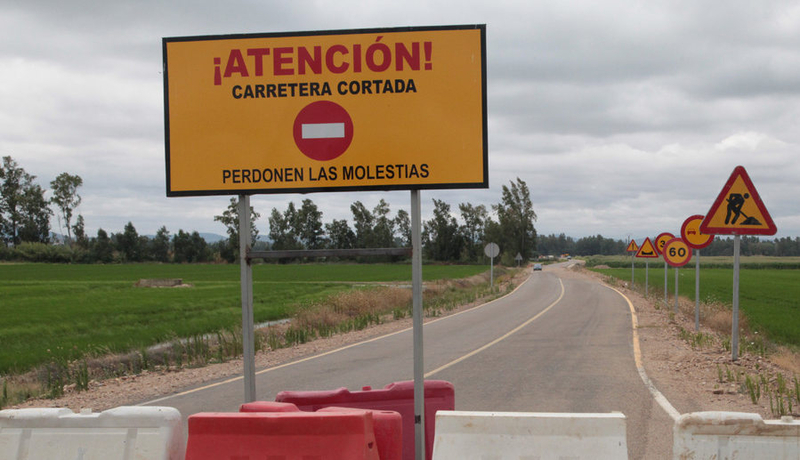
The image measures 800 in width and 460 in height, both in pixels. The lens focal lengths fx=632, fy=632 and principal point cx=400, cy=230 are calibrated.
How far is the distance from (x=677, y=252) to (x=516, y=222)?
90.2m

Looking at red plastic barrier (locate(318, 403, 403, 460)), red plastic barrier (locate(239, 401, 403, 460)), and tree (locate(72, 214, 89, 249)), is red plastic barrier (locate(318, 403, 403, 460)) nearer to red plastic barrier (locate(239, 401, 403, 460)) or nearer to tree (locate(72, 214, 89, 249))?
red plastic barrier (locate(239, 401, 403, 460))

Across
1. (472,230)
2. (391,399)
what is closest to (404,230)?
(391,399)

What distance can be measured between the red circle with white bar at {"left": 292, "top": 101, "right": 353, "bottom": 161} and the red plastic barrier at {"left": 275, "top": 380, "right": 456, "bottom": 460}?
176 cm

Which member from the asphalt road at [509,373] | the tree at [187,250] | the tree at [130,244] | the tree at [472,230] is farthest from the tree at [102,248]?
the asphalt road at [509,373]

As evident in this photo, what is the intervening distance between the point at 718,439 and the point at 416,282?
6.26 ft

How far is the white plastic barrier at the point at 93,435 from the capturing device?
3.49 metres

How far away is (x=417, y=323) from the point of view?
413 cm

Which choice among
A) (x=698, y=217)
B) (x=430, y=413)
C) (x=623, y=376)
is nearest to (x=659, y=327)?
(x=698, y=217)

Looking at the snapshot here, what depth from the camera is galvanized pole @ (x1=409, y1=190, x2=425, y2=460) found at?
411 centimetres

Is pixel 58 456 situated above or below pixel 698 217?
below

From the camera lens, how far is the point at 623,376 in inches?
404

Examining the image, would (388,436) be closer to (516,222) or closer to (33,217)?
(516,222)

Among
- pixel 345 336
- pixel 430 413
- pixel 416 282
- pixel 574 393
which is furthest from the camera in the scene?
pixel 345 336

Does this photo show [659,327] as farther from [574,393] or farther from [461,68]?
[461,68]
